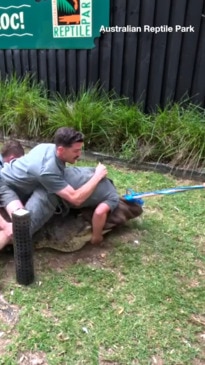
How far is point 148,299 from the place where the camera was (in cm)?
264

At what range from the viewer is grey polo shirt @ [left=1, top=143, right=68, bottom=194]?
2.79 meters

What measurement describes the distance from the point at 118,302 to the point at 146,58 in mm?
3640

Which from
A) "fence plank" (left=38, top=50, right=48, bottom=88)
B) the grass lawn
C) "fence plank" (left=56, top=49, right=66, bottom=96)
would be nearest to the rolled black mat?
the grass lawn

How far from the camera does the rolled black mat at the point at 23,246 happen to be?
2.50 metres

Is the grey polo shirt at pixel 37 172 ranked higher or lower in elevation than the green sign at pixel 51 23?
lower

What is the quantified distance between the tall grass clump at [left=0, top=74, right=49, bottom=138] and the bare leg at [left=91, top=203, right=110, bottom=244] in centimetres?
281

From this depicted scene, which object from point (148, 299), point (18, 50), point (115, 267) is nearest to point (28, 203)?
point (115, 267)

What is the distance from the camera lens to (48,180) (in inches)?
110

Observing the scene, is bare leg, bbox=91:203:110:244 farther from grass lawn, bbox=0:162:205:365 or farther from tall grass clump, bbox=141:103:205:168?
tall grass clump, bbox=141:103:205:168

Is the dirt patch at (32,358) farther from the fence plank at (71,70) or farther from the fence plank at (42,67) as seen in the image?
the fence plank at (42,67)

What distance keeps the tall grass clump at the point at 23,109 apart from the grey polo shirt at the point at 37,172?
262 centimetres

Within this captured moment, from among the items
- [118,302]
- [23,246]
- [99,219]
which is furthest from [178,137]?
[23,246]

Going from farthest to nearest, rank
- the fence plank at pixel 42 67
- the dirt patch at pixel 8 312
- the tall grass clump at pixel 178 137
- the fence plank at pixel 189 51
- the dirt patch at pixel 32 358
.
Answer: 1. the fence plank at pixel 42 67
2. the fence plank at pixel 189 51
3. the tall grass clump at pixel 178 137
4. the dirt patch at pixel 8 312
5. the dirt patch at pixel 32 358

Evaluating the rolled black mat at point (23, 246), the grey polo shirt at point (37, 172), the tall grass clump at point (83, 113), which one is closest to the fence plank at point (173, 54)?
the tall grass clump at point (83, 113)
